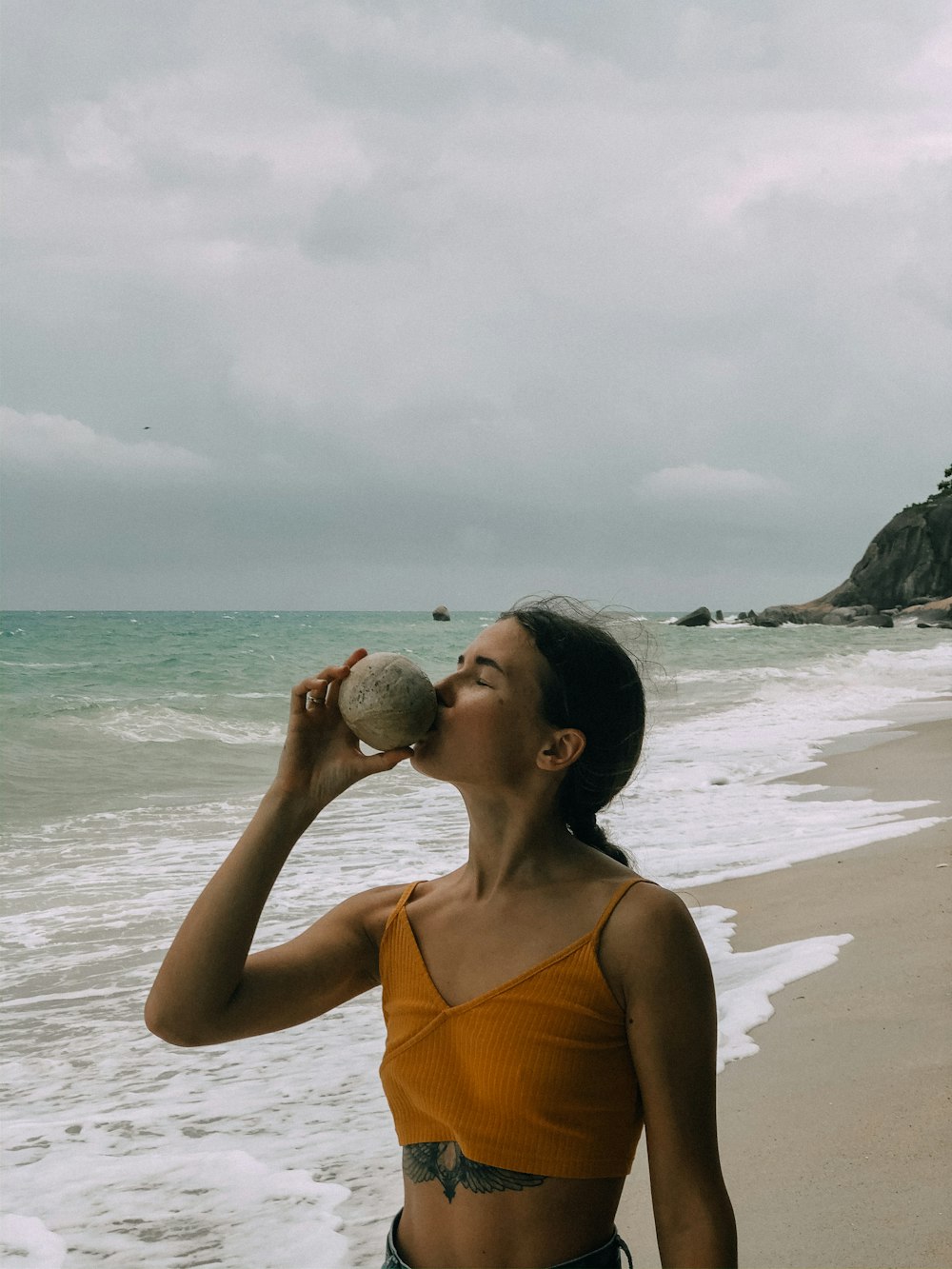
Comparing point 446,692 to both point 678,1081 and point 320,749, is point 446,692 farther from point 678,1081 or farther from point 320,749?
point 678,1081

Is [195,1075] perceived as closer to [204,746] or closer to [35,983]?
[35,983]

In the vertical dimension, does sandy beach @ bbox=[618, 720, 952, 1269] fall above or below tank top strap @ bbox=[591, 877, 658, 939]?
below

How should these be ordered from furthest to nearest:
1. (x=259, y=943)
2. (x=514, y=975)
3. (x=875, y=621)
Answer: (x=875, y=621), (x=259, y=943), (x=514, y=975)

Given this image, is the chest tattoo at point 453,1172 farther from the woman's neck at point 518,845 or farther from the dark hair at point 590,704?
the dark hair at point 590,704

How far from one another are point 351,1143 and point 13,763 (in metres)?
11.9

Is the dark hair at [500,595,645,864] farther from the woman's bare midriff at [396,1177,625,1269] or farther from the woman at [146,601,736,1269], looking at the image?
the woman's bare midriff at [396,1177,625,1269]

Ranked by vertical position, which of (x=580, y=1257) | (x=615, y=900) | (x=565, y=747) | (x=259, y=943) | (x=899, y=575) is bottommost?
(x=259, y=943)

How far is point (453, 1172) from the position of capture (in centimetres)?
201

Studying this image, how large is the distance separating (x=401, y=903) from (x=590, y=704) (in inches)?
22.1

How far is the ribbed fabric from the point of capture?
1.95 meters

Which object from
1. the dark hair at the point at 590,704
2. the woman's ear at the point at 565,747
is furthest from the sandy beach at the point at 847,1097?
the woman's ear at the point at 565,747

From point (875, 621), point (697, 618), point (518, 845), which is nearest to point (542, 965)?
point (518, 845)

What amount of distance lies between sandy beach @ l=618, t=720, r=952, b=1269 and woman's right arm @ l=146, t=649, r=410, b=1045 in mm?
1607

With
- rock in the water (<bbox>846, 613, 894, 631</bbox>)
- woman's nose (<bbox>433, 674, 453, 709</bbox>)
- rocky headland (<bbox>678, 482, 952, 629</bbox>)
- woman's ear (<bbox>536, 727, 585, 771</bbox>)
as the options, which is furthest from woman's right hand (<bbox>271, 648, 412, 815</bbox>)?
rocky headland (<bbox>678, 482, 952, 629</bbox>)
